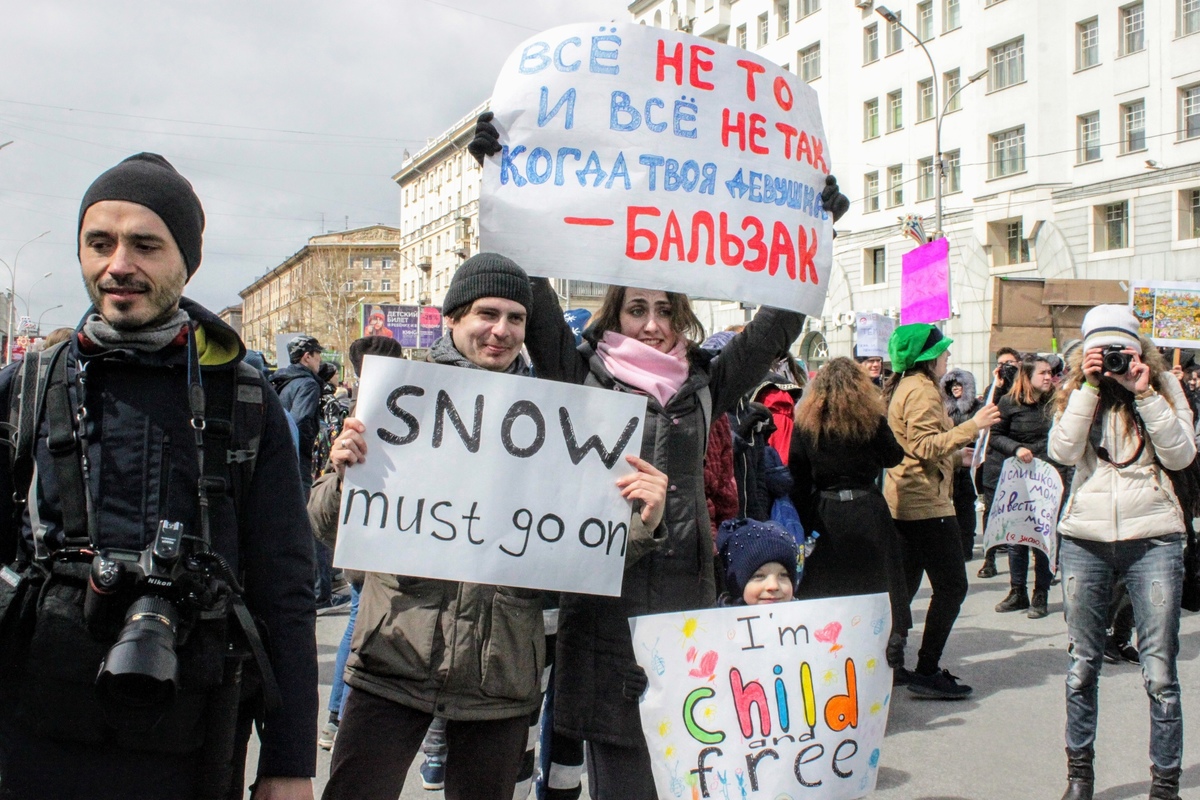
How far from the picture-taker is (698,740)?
270cm

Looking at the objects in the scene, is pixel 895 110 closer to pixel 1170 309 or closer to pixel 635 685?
pixel 1170 309

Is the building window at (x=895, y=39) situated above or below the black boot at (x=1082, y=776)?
above

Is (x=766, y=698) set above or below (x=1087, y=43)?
below

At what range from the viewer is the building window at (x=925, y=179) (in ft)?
114

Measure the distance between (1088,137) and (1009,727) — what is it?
2937 centimetres

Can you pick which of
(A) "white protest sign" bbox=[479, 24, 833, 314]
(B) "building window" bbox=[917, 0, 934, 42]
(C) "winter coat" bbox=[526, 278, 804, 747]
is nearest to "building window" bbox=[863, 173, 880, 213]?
(B) "building window" bbox=[917, 0, 934, 42]

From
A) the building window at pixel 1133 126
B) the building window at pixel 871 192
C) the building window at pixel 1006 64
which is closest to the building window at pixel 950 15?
the building window at pixel 1006 64

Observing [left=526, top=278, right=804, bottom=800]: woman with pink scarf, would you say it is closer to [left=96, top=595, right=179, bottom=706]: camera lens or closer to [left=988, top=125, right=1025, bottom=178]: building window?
[left=96, top=595, right=179, bottom=706]: camera lens

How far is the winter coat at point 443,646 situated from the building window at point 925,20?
3663 cm

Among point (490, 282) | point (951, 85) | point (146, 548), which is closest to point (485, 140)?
point (490, 282)

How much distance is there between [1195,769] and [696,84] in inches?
150

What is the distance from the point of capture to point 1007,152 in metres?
32.3

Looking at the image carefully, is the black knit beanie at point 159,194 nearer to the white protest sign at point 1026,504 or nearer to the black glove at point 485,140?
the black glove at point 485,140

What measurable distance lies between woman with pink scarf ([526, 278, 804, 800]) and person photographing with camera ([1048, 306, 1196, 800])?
6.34ft
